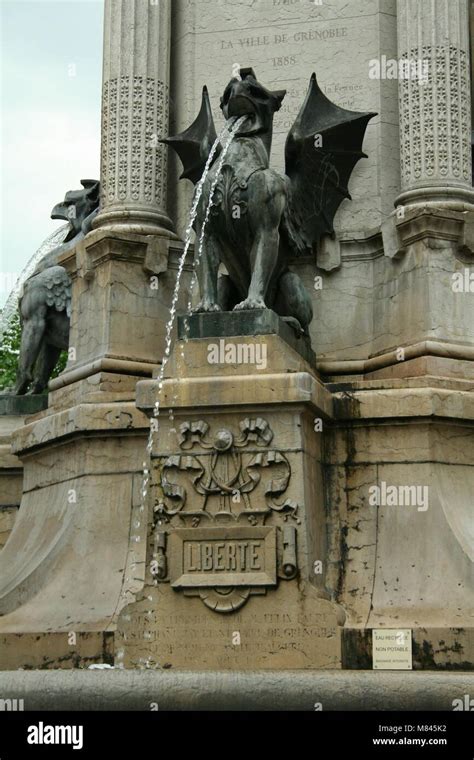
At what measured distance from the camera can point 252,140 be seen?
14086mm

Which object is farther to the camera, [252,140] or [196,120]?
[196,120]

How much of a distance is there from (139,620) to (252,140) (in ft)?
16.2

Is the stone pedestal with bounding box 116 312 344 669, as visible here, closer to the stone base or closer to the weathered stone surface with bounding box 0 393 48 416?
the stone base

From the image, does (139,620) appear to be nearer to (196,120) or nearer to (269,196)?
(269,196)

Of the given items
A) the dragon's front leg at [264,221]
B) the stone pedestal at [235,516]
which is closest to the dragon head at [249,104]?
the dragon's front leg at [264,221]

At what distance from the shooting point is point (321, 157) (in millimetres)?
15711

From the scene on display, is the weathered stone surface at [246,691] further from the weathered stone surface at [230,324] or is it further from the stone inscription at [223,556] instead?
the weathered stone surface at [230,324]

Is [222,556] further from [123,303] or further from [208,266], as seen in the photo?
[123,303]

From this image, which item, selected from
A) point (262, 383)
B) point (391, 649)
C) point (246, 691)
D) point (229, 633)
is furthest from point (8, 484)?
point (246, 691)

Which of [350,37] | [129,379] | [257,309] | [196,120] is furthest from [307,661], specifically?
[350,37]

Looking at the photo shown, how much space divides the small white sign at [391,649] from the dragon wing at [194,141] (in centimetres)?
591

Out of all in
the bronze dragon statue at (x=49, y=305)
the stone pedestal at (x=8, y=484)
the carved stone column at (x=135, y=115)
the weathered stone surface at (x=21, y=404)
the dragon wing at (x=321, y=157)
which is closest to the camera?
the dragon wing at (x=321, y=157)

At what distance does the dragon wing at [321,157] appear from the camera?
15.5m

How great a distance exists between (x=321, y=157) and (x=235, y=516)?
16.5ft
